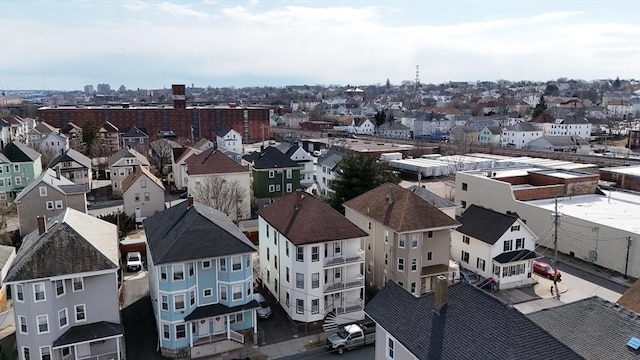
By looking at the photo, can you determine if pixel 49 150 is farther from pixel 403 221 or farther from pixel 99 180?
pixel 403 221

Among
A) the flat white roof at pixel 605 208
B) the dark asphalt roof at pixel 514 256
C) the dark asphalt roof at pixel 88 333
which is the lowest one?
the dark asphalt roof at pixel 88 333

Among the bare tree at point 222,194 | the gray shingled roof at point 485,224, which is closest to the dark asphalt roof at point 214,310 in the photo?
the gray shingled roof at point 485,224

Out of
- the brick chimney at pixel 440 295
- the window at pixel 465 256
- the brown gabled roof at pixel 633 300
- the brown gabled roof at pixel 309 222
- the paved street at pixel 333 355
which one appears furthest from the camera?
the window at pixel 465 256

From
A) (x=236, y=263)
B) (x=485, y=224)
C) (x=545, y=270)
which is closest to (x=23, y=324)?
(x=236, y=263)

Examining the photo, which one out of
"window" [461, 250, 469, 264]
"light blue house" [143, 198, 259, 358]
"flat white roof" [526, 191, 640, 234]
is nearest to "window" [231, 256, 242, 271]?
"light blue house" [143, 198, 259, 358]

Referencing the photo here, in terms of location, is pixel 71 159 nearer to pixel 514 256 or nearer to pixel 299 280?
pixel 299 280

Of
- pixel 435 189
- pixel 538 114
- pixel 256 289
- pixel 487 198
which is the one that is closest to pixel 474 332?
pixel 256 289

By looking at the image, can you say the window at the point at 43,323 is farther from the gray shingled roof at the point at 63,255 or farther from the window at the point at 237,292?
the window at the point at 237,292

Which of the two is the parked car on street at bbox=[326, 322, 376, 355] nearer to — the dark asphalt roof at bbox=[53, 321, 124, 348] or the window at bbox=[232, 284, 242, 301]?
the window at bbox=[232, 284, 242, 301]
